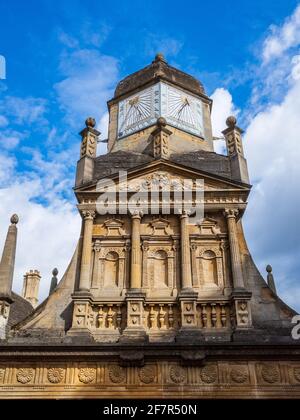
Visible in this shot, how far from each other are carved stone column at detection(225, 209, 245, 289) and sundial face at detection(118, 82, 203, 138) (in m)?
4.25

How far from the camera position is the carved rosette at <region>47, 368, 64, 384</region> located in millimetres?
10055

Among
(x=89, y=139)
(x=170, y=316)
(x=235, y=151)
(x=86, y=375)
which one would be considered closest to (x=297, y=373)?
(x=170, y=316)

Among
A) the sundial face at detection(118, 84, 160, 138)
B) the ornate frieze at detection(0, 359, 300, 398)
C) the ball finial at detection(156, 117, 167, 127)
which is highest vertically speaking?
the sundial face at detection(118, 84, 160, 138)

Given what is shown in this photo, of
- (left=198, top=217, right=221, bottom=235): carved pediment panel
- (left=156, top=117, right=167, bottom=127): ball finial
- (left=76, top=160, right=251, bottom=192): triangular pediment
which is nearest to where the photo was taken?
(left=198, top=217, right=221, bottom=235): carved pediment panel

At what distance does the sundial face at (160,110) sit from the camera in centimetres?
1537

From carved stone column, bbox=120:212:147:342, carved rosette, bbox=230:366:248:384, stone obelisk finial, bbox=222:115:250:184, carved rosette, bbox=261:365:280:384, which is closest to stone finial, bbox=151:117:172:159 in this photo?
stone obelisk finial, bbox=222:115:250:184

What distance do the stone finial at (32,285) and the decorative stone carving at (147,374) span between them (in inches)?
777

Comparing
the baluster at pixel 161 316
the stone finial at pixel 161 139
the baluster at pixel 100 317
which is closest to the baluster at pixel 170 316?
the baluster at pixel 161 316

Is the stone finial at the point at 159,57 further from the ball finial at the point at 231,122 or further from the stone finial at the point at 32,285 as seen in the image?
the stone finial at the point at 32,285

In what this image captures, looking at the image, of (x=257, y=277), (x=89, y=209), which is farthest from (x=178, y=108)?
(x=257, y=277)

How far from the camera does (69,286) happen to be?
1170 centimetres

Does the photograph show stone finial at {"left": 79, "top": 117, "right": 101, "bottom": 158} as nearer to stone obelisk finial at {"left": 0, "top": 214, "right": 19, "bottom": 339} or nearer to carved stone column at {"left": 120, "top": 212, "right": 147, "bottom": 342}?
stone obelisk finial at {"left": 0, "top": 214, "right": 19, "bottom": 339}
